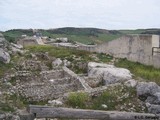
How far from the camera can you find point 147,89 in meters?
15.4

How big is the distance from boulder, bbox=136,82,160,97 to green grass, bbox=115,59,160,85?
1766 millimetres

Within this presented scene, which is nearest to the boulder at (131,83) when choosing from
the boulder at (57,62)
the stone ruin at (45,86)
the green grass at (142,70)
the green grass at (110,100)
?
the green grass at (110,100)

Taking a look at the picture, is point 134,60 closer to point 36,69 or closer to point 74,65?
point 74,65

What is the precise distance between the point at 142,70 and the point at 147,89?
15.7 feet

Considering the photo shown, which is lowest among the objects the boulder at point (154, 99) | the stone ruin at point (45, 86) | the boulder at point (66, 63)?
the stone ruin at point (45, 86)

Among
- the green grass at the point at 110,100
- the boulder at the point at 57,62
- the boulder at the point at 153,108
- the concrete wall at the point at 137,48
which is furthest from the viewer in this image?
the boulder at the point at 57,62

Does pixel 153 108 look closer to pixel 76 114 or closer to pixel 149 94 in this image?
pixel 149 94

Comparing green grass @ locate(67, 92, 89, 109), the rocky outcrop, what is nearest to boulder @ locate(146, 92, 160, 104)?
the rocky outcrop

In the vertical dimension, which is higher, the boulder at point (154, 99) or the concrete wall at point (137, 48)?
the concrete wall at point (137, 48)

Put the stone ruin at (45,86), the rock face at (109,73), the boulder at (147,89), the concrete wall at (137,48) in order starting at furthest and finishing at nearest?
1. the concrete wall at (137,48)
2. the rock face at (109,73)
3. the stone ruin at (45,86)
4. the boulder at (147,89)

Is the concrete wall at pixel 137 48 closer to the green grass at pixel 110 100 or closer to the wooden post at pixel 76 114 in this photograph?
the green grass at pixel 110 100

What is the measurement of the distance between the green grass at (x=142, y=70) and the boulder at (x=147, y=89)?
5.79 feet

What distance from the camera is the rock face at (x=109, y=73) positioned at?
59.9ft

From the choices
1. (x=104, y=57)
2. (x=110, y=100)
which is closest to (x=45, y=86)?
(x=110, y=100)
